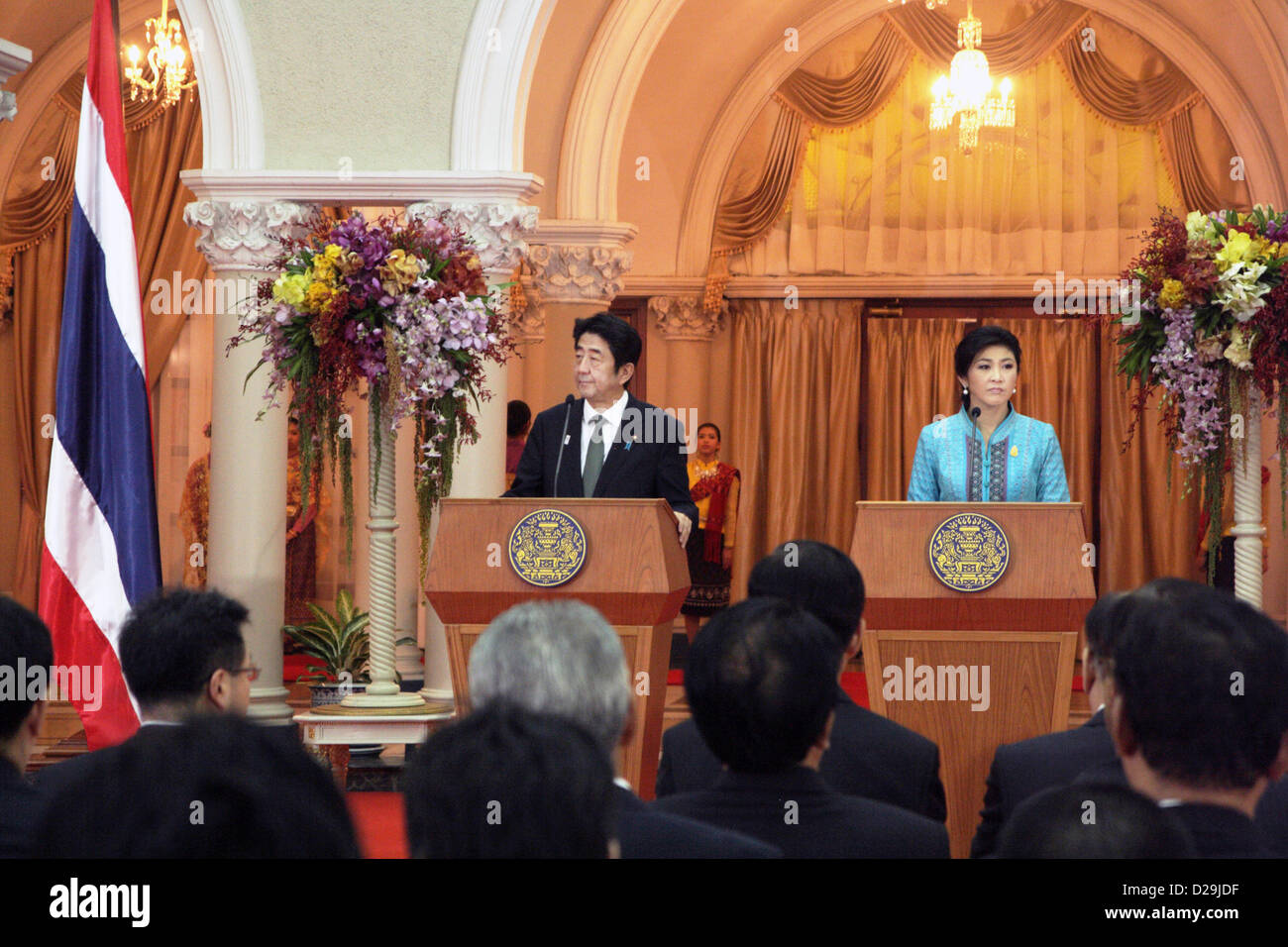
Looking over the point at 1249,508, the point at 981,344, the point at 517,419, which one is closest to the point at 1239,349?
the point at 1249,508

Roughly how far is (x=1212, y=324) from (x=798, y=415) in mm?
6990

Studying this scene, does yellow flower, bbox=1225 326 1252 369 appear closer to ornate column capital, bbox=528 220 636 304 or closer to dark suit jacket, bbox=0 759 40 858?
dark suit jacket, bbox=0 759 40 858

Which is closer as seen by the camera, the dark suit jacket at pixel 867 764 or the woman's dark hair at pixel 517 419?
the dark suit jacket at pixel 867 764

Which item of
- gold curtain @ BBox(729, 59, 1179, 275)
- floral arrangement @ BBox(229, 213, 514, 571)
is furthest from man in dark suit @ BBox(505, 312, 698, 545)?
gold curtain @ BBox(729, 59, 1179, 275)

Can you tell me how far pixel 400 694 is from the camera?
19.3ft

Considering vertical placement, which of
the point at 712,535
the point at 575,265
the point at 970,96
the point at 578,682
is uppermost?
the point at 970,96

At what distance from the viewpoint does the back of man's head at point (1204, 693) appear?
75.4 inches

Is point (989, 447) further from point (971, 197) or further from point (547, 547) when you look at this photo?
point (971, 197)

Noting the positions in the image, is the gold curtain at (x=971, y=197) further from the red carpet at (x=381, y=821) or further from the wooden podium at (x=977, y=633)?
the wooden podium at (x=977, y=633)

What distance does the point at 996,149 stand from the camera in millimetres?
11727

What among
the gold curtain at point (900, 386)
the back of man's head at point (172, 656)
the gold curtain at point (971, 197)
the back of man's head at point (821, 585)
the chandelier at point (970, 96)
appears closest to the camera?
the back of man's head at point (172, 656)

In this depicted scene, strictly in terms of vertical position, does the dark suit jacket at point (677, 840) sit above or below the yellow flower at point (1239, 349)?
below

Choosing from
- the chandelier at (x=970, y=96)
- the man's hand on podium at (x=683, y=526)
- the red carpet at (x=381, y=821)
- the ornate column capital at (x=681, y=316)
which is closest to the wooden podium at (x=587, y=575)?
the man's hand on podium at (x=683, y=526)

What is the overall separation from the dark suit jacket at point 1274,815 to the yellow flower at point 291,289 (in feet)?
12.5
